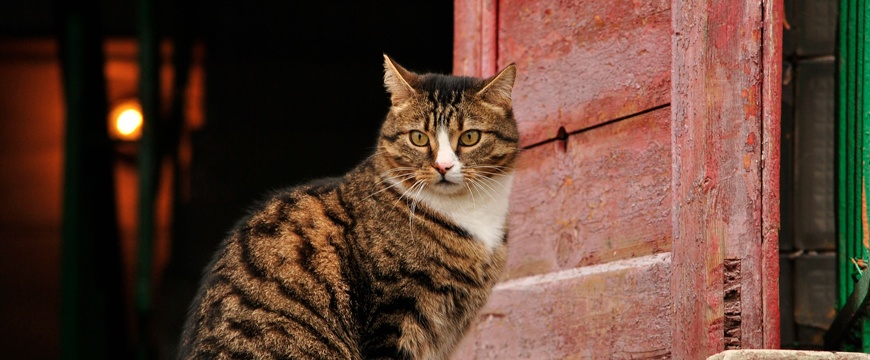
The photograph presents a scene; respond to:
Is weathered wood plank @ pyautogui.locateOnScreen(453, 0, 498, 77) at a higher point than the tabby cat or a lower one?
higher

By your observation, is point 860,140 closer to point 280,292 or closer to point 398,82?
point 398,82

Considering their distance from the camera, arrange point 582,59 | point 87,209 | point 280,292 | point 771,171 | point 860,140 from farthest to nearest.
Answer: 1. point 87,209
2. point 582,59
3. point 280,292
4. point 860,140
5. point 771,171

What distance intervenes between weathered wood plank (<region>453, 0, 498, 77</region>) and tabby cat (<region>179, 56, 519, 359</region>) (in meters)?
0.45

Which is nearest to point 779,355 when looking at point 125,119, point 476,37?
point 476,37

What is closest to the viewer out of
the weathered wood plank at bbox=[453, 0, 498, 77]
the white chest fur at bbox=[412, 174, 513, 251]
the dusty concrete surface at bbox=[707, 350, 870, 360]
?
the dusty concrete surface at bbox=[707, 350, 870, 360]

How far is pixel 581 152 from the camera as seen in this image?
3217 mm

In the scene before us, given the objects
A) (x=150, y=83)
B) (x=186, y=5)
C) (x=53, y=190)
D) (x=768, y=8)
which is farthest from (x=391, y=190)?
(x=53, y=190)

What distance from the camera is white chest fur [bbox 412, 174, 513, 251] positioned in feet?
10.2

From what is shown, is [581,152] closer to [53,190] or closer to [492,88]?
[492,88]

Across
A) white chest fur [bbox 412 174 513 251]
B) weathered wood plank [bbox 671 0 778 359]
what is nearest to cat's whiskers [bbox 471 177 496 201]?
white chest fur [bbox 412 174 513 251]

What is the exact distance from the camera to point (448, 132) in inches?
122

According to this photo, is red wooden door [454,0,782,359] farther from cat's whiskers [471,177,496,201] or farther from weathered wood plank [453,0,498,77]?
cat's whiskers [471,177,496,201]

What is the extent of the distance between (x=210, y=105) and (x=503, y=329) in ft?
9.97

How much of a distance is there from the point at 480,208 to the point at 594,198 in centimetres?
32
